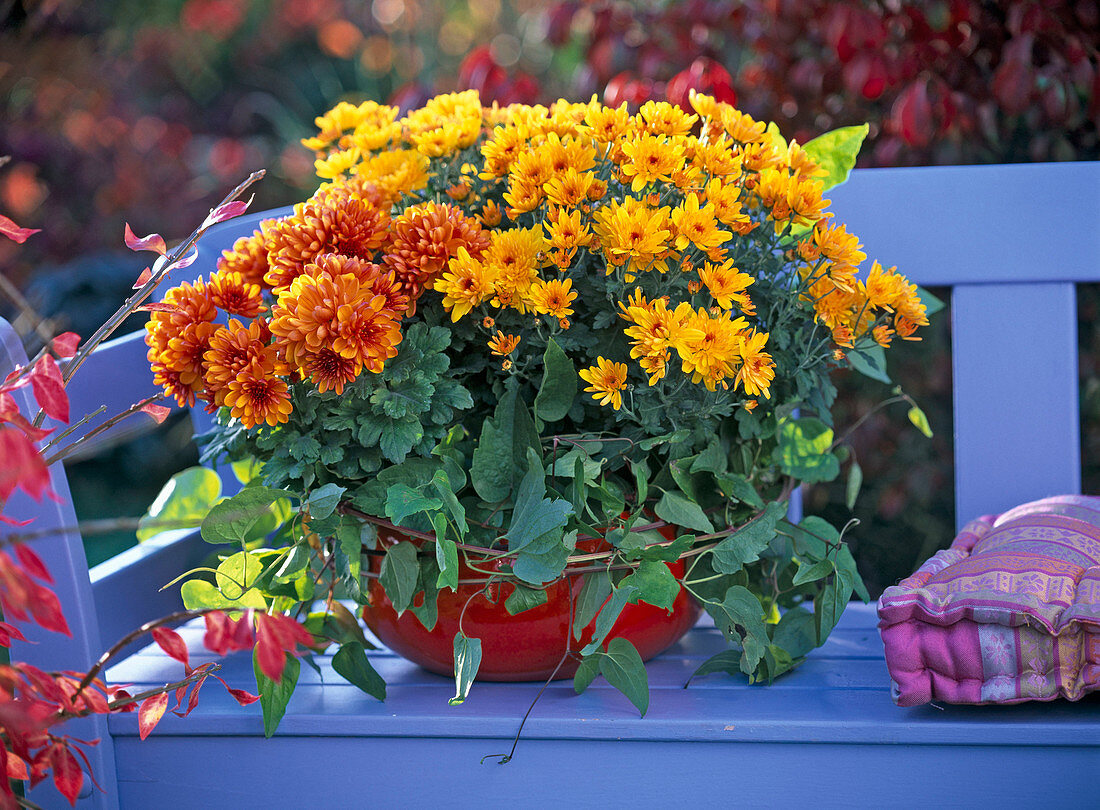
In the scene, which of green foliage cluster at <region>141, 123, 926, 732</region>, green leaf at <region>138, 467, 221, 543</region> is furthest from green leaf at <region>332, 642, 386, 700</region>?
green leaf at <region>138, 467, 221, 543</region>

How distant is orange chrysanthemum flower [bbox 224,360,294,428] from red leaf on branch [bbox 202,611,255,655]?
252 millimetres

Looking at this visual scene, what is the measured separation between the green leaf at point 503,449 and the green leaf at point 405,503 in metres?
0.06

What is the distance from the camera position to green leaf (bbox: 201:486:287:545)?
2.65 feet

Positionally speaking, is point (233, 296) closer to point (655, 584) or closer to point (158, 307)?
point (158, 307)

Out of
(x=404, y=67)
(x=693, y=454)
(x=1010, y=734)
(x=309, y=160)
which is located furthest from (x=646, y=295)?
(x=404, y=67)

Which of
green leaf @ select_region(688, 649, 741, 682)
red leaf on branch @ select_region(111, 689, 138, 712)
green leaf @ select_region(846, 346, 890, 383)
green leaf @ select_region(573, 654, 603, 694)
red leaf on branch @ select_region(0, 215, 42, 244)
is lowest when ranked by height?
green leaf @ select_region(688, 649, 741, 682)

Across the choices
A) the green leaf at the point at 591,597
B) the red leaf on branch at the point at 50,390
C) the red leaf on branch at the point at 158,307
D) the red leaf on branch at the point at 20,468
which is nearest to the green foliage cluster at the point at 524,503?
the green leaf at the point at 591,597

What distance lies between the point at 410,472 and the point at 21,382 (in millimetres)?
329

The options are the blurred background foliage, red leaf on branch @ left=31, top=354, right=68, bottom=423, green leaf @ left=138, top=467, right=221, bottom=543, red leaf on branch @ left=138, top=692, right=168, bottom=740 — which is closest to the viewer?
red leaf on branch @ left=31, top=354, right=68, bottom=423

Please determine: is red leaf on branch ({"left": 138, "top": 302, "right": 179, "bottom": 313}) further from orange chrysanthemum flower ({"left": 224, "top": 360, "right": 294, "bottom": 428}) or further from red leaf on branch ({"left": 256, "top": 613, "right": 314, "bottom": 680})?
red leaf on branch ({"left": 256, "top": 613, "right": 314, "bottom": 680})

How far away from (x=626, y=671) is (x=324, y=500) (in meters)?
0.30

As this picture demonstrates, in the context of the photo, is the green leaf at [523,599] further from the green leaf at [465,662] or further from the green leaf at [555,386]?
the green leaf at [555,386]

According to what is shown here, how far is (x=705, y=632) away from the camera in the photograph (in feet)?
3.60

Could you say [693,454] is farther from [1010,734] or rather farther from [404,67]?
[404,67]
